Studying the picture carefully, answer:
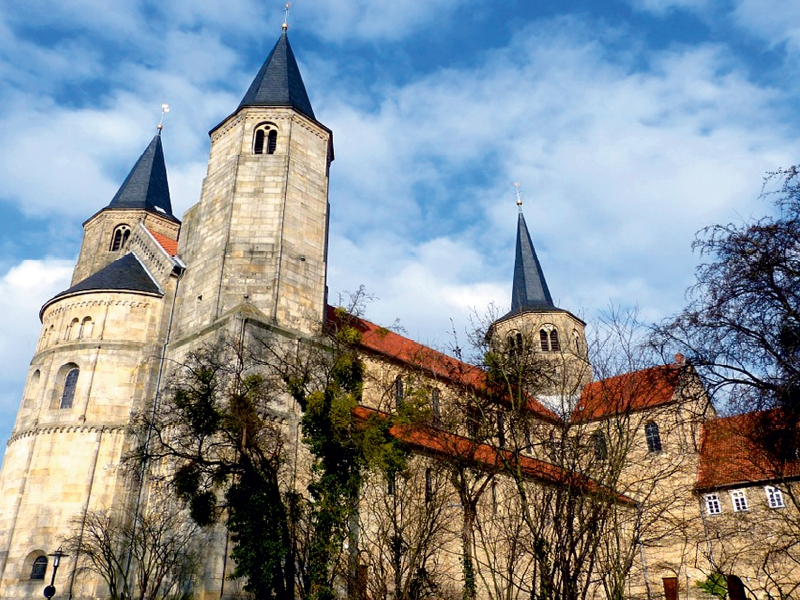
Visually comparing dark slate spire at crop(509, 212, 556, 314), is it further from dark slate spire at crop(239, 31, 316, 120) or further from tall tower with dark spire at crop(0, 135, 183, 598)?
tall tower with dark spire at crop(0, 135, 183, 598)

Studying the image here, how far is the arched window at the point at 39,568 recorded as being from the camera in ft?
65.9

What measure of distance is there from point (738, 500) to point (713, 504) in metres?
1.18

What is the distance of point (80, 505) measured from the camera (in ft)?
68.5

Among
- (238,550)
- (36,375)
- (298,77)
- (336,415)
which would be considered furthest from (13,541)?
(298,77)

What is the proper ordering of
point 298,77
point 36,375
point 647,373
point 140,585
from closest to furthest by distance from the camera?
point 647,373 → point 140,585 → point 36,375 → point 298,77

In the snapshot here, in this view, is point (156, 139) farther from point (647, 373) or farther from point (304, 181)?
point (647, 373)

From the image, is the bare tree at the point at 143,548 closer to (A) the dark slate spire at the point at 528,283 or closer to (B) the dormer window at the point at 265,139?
(B) the dormer window at the point at 265,139

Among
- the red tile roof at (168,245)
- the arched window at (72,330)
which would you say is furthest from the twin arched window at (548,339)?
the arched window at (72,330)

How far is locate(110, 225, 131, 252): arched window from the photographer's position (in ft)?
122

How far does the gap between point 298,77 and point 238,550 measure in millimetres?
21444

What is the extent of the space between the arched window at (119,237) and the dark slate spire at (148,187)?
141 cm

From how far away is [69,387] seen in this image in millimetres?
23312

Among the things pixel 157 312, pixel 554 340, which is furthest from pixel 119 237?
pixel 554 340

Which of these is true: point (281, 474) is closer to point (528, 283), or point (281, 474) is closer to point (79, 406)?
point (79, 406)
